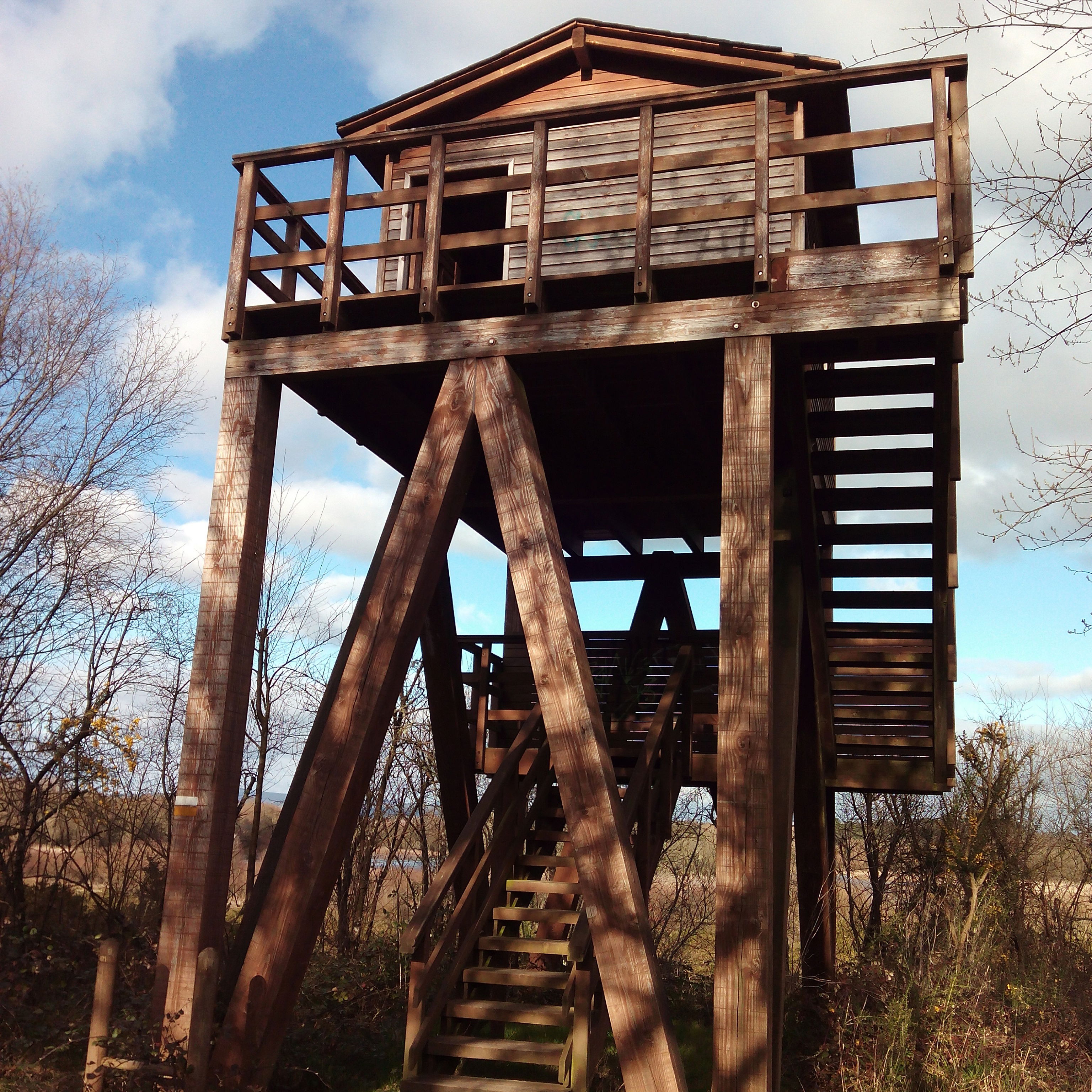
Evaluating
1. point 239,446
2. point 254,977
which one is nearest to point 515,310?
point 239,446

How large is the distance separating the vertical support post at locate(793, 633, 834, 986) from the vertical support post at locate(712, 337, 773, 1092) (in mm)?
2831

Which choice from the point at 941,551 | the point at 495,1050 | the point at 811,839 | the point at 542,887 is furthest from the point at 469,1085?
the point at 941,551

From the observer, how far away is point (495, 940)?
7.72 meters

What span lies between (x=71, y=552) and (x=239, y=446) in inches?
363

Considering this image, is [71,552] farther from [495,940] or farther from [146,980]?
[495,940]

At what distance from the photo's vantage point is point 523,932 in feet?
29.6

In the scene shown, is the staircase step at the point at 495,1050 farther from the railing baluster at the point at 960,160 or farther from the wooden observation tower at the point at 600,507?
the railing baluster at the point at 960,160

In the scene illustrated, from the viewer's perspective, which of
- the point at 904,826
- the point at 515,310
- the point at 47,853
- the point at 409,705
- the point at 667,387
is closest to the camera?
the point at 515,310

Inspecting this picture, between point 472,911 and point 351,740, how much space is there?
2.73 metres

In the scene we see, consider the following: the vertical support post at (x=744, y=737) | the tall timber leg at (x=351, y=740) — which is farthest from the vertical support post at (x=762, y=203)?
the tall timber leg at (x=351, y=740)

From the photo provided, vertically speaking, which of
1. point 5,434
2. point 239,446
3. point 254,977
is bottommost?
point 254,977

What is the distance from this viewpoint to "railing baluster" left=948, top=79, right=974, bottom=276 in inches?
223

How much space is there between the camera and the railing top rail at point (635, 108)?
5828 mm

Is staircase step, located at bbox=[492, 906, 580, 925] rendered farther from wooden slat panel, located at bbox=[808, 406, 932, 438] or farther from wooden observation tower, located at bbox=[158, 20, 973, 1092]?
wooden slat panel, located at bbox=[808, 406, 932, 438]
